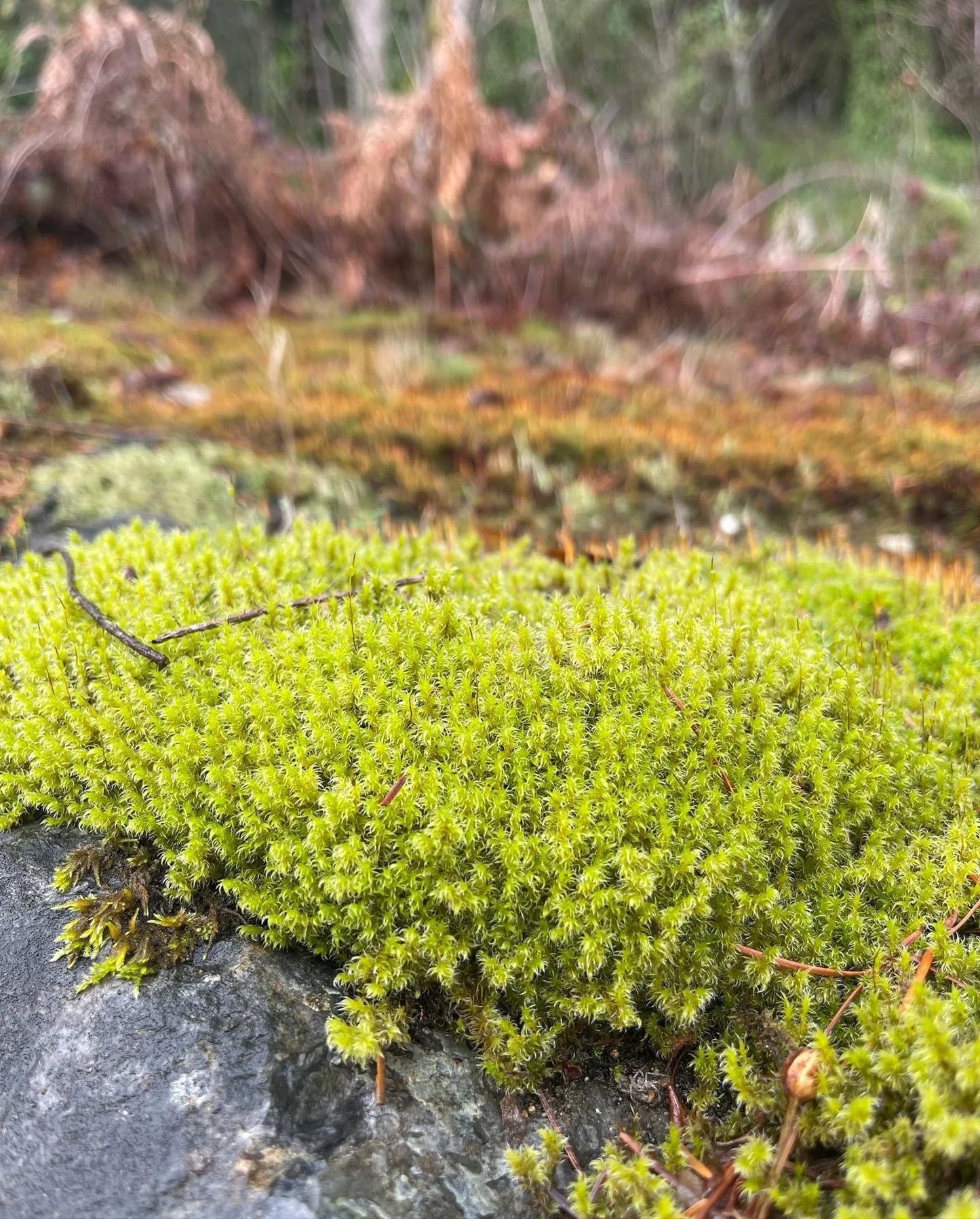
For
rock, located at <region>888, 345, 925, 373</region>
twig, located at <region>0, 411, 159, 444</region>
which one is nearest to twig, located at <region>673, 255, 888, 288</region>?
rock, located at <region>888, 345, 925, 373</region>

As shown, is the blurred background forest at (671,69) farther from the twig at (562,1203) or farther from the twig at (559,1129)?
the twig at (562,1203)

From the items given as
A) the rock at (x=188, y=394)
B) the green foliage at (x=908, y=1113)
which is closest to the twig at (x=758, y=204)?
the rock at (x=188, y=394)

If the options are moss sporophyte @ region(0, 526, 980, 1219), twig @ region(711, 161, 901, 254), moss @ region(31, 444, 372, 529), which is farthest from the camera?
twig @ region(711, 161, 901, 254)

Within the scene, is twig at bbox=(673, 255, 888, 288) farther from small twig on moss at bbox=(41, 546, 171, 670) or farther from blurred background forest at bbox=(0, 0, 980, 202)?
small twig on moss at bbox=(41, 546, 171, 670)

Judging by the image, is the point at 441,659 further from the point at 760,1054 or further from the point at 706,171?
the point at 706,171

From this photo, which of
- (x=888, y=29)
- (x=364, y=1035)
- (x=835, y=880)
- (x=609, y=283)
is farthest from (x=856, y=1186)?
(x=888, y=29)

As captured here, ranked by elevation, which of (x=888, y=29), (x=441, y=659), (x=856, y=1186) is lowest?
(x=856, y=1186)
